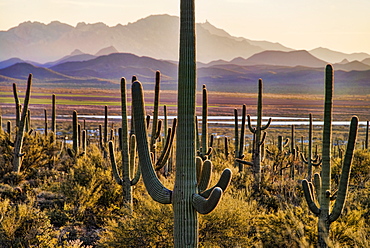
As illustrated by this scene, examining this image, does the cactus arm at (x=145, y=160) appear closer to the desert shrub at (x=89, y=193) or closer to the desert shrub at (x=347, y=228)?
the desert shrub at (x=347, y=228)

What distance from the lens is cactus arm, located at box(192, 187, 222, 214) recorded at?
6.04m

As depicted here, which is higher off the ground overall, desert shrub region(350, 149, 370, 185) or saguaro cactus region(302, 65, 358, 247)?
saguaro cactus region(302, 65, 358, 247)

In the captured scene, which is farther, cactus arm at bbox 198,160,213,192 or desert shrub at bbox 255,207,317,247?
desert shrub at bbox 255,207,317,247

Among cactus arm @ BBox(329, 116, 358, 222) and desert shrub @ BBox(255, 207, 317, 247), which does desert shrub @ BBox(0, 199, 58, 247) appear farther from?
cactus arm @ BBox(329, 116, 358, 222)

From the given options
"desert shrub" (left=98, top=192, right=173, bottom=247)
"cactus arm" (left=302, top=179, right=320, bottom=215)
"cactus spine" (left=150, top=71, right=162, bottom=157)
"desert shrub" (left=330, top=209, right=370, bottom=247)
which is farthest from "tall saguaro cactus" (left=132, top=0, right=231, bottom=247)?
"cactus spine" (left=150, top=71, right=162, bottom=157)

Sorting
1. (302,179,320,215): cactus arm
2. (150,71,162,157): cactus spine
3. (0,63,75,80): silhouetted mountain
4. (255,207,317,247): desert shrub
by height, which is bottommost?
(255,207,317,247): desert shrub

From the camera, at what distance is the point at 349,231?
8578 mm

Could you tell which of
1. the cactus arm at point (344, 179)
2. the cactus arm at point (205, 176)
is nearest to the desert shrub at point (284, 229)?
the cactus arm at point (344, 179)

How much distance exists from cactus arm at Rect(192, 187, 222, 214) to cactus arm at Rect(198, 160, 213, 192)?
62 centimetres

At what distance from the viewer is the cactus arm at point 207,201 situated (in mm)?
6043

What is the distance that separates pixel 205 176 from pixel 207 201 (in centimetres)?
121

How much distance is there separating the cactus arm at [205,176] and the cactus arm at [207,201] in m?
0.62

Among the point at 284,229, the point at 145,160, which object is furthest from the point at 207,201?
the point at 284,229

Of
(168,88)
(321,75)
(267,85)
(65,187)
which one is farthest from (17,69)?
(65,187)
